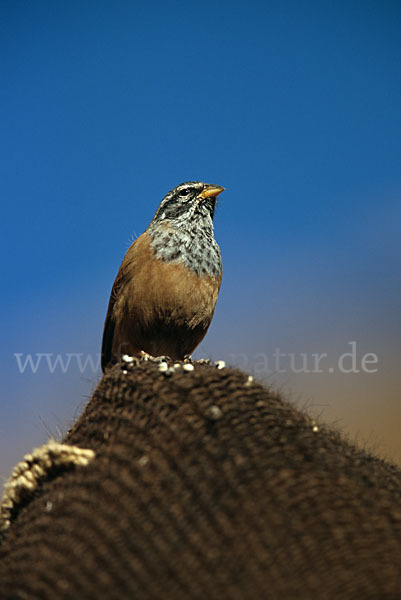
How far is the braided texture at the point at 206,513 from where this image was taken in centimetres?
152

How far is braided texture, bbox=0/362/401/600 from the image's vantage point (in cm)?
152

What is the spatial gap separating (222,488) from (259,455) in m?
0.19

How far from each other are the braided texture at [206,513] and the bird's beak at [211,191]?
9.79 feet

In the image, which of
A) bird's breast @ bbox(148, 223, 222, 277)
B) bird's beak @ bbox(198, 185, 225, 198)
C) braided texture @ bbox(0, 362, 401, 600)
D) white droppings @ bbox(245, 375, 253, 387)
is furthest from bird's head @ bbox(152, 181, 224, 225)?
braided texture @ bbox(0, 362, 401, 600)

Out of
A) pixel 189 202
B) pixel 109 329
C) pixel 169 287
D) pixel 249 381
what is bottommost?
pixel 249 381

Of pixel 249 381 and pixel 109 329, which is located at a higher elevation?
pixel 109 329

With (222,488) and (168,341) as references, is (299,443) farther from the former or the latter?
(168,341)

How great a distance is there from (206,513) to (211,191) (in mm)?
3594

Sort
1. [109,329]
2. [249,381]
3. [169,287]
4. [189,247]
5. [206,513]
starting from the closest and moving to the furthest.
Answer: [206,513]
[249,381]
[169,287]
[189,247]
[109,329]

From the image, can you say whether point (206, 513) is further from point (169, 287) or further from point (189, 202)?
point (189, 202)

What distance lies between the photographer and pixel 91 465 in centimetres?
184

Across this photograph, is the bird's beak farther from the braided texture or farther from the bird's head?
the braided texture

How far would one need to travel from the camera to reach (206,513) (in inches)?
64.3

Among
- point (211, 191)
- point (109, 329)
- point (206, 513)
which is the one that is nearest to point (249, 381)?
point (206, 513)
